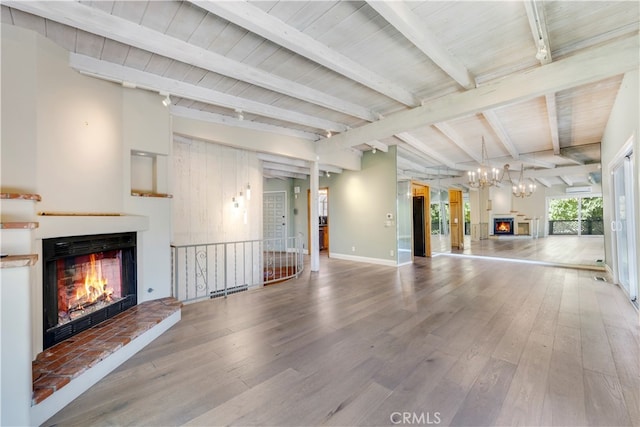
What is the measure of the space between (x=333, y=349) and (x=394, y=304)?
5.25 feet

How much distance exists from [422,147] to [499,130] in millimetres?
1626

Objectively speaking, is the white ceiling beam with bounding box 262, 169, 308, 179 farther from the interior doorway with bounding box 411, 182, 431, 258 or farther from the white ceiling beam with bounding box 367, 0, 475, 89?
the white ceiling beam with bounding box 367, 0, 475, 89

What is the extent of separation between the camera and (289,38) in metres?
2.53

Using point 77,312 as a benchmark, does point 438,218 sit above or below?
above

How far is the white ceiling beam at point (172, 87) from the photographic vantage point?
2871 millimetres

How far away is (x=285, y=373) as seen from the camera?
7.12 feet

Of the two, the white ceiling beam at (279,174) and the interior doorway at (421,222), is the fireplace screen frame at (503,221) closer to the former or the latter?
the interior doorway at (421,222)

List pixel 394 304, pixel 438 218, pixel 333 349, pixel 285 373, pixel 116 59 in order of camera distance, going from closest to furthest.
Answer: pixel 285 373 < pixel 333 349 < pixel 116 59 < pixel 394 304 < pixel 438 218

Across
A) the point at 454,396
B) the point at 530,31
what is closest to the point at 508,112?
the point at 530,31

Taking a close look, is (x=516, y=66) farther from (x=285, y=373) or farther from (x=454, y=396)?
(x=285, y=373)

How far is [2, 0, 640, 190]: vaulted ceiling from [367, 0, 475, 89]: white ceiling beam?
1 centimetres

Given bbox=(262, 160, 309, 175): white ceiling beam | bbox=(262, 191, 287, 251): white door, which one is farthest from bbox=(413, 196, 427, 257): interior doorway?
bbox=(262, 191, 287, 251): white door

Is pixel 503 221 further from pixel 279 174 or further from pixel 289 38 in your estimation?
pixel 289 38

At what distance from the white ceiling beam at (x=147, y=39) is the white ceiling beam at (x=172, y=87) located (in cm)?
62
